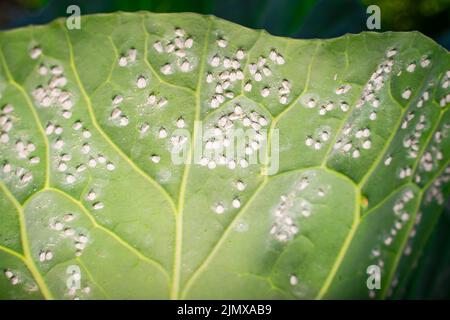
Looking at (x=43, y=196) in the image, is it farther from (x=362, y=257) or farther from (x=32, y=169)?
(x=362, y=257)

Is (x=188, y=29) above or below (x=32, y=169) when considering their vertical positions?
above

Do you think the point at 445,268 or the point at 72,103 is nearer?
the point at 72,103

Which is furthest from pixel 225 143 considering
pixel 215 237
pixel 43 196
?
pixel 43 196

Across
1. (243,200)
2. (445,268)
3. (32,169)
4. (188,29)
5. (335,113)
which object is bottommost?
(445,268)

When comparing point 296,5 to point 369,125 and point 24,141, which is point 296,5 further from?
point 24,141

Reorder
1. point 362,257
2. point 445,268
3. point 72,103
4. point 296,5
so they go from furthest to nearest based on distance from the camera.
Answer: point 296,5 → point 445,268 → point 362,257 → point 72,103

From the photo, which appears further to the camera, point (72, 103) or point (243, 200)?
point (243, 200)

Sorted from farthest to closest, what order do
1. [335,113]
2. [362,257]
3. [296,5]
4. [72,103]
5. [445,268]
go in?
[296,5] → [445,268] → [362,257] → [335,113] → [72,103]

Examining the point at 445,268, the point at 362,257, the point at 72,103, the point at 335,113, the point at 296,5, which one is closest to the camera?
the point at 72,103
